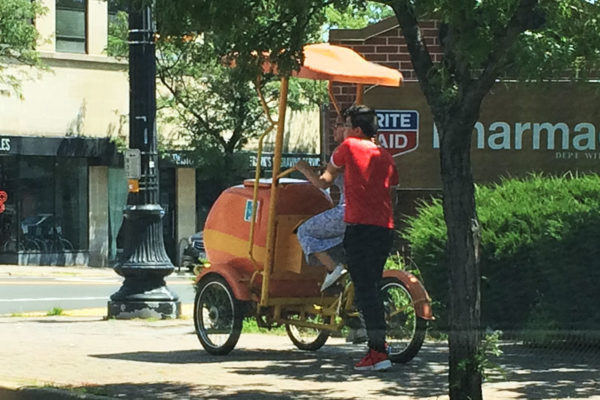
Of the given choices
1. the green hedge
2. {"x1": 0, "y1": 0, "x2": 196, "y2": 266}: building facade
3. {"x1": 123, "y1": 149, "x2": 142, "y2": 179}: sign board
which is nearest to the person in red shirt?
the green hedge

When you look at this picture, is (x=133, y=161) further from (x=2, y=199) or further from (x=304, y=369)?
(x=2, y=199)

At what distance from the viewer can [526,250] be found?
1074cm

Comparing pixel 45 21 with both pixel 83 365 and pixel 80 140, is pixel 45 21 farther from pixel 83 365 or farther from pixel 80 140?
pixel 83 365

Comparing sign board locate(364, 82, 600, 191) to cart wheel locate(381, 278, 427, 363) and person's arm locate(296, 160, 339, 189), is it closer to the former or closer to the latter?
cart wheel locate(381, 278, 427, 363)

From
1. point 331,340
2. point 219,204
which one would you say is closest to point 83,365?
point 219,204

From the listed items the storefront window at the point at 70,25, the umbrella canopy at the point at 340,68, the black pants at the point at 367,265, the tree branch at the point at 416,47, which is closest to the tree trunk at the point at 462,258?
the tree branch at the point at 416,47

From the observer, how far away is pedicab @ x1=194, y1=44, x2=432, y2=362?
1003 cm

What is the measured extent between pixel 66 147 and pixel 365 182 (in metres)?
28.2

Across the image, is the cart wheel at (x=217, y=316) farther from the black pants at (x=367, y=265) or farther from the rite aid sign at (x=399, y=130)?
the rite aid sign at (x=399, y=130)

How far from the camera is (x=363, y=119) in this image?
30.8ft

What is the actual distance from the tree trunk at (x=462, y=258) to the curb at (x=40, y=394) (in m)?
2.34

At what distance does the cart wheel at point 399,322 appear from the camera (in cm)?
962

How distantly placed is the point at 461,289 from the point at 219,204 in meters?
4.18

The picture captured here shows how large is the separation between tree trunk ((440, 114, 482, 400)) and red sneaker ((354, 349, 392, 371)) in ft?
6.74
